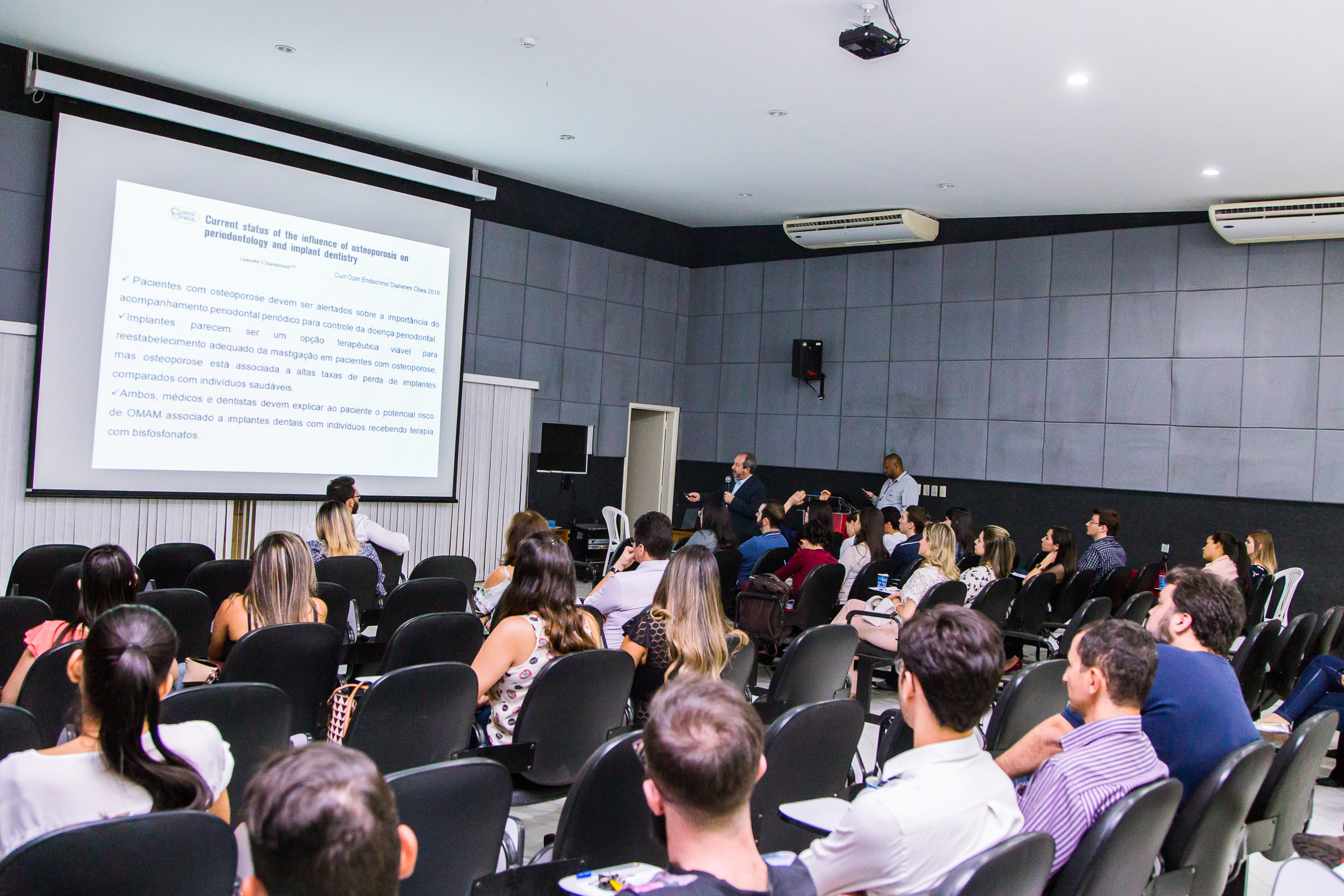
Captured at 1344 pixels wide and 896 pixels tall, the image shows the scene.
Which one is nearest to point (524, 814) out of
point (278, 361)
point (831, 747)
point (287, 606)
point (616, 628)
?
point (616, 628)

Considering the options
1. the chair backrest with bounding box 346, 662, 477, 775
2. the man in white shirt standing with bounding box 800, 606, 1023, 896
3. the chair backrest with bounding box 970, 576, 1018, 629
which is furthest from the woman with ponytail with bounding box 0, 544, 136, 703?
the chair backrest with bounding box 970, 576, 1018, 629

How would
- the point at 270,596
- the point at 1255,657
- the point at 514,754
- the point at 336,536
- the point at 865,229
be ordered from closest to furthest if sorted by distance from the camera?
the point at 514,754 < the point at 270,596 < the point at 1255,657 < the point at 336,536 < the point at 865,229

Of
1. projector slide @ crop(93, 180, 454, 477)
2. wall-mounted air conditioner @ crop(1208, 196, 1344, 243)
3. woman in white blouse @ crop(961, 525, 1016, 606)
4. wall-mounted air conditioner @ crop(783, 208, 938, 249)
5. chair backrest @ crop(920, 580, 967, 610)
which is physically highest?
wall-mounted air conditioner @ crop(783, 208, 938, 249)

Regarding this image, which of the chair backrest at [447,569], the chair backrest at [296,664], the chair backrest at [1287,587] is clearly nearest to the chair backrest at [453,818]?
the chair backrest at [296,664]

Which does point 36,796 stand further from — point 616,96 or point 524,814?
point 616,96

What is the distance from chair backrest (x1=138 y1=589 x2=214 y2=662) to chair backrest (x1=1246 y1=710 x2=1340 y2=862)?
3.68 meters

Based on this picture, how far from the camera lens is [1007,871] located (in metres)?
1.59

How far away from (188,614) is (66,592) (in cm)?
74

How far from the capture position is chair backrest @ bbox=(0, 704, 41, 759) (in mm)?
1979

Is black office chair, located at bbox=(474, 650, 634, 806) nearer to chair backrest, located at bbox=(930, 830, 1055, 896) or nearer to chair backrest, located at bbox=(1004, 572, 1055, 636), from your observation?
chair backrest, located at bbox=(930, 830, 1055, 896)

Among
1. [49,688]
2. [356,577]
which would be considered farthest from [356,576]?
[49,688]

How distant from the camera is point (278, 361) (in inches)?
303

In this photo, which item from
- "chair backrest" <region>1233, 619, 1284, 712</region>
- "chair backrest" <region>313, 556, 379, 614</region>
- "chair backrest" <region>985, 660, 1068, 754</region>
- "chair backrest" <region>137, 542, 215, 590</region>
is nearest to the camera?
"chair backrest" <region>985, 660, 1068, 754</region>

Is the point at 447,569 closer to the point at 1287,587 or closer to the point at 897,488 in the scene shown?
the point at 897,488
